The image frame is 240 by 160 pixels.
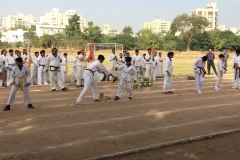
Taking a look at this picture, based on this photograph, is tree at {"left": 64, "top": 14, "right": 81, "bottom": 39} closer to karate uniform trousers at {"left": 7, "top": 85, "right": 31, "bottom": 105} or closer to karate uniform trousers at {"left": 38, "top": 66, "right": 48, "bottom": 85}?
karate uniform trousers at {"left": 38, "top": 66, "right": 48, "bottom": 85}

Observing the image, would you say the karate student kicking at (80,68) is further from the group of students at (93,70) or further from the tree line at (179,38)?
the tree line at (179,38)

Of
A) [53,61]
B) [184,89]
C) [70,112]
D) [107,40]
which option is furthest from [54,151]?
[107,40]

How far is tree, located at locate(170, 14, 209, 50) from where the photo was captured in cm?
7631

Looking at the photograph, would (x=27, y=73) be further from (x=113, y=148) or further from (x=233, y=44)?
(x=233, y=44)

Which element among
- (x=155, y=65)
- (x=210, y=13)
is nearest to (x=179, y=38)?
(x=155, y=65)

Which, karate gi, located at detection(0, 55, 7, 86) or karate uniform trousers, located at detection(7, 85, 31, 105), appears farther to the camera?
karate gi, located at detection(0, 55, 7, 86)

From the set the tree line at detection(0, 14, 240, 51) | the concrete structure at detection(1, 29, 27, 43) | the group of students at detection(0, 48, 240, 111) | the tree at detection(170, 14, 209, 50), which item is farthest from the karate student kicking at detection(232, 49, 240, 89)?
the concrete structure at detection(1, 29, 27, 43)

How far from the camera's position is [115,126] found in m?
8.30

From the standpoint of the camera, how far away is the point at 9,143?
6.72 metres

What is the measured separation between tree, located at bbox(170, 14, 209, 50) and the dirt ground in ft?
212

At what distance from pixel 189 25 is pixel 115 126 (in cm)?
7300

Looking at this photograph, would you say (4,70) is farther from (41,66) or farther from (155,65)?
(155,65)

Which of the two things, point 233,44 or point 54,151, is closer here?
point 54,151

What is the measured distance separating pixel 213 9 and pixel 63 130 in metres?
172
